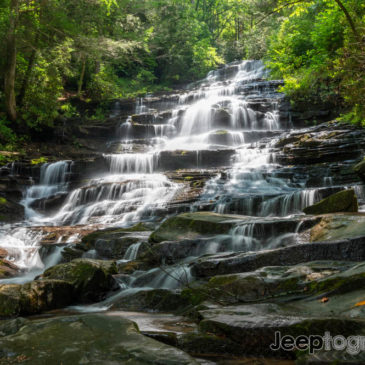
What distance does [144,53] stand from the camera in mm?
35594

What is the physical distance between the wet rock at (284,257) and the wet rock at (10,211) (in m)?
10.9

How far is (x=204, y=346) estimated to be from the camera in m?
3.32

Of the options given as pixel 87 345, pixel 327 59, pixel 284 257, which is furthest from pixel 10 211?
pixel 87 345

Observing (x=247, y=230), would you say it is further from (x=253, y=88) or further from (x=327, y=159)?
(x=253, y=88)

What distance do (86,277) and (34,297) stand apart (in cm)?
94

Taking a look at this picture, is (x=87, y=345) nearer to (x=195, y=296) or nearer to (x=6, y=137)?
(x=195, y=296)

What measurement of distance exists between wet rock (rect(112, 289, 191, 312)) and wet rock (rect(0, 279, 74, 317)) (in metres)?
0.88

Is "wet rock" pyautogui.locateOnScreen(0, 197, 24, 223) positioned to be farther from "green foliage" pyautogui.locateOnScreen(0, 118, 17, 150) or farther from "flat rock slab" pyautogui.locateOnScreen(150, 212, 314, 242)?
"flat rock slab" pyautogui.locateOnScreen(150, 212, 314, 242)

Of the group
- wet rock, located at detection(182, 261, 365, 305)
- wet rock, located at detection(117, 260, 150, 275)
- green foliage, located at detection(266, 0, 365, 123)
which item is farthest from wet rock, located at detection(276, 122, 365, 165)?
wet rock, located at detection(182, 261, 365, 305)

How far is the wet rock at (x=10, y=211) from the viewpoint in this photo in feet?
46.9

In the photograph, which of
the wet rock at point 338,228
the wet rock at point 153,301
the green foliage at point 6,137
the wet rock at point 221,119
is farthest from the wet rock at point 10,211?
the wet rock at point 221,119

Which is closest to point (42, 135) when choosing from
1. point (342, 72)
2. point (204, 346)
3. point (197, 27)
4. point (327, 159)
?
point (327, 159)

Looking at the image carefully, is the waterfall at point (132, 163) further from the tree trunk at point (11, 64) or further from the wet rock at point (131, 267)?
the wet rock at point (131, 267)

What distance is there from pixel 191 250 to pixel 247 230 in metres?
1.28
